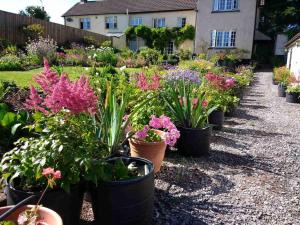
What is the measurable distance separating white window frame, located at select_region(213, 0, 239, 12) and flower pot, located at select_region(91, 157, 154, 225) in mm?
27229

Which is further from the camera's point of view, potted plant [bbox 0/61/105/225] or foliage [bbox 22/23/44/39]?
foliage [bbox 22/23/44/39]

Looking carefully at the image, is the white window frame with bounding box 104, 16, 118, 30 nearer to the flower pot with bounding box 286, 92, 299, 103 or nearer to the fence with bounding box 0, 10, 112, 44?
the fence with bounding box 0, 10, 112, 44

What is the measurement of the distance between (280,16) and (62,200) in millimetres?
40426

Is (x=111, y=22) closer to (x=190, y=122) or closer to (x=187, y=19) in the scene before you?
(x=187, y=19)

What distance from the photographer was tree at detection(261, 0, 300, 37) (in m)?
36.5

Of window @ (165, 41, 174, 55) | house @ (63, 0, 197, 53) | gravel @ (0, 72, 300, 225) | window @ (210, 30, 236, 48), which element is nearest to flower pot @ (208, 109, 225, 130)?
gravel @ (0, 72, 300, 225)

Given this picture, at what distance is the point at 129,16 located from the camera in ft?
117

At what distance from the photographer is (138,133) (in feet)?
12.3

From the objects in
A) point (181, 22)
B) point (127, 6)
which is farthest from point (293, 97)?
point (127, 6)

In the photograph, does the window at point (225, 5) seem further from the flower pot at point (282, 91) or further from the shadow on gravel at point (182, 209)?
the shadow on gravel at point (182, 209)

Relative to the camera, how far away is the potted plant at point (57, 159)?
2.41 m

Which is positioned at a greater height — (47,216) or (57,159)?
(57,159)

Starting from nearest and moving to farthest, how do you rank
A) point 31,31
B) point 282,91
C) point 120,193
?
point 120,193, point 282,91, point 31,31

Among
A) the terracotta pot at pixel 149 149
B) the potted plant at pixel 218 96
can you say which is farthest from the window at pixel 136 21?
the terracotta pot at pixel 149 149
